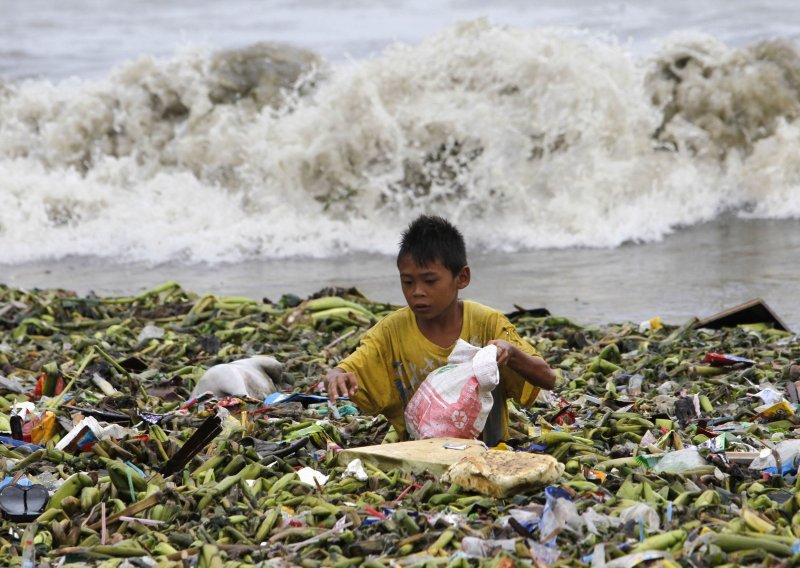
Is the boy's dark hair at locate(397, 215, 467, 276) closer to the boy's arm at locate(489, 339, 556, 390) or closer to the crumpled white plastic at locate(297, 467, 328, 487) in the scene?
the boy's arm at locate(489, 339, 556, 390)

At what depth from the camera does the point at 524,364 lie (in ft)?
14.4

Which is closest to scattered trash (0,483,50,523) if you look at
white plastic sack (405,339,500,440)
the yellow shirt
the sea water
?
the yellow shirt

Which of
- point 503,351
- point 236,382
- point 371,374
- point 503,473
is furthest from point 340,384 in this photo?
point 236,382

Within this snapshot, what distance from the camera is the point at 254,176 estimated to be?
1653 centimetres

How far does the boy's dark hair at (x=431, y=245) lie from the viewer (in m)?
4.48

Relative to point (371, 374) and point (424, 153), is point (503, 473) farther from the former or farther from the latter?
point (424, 153)

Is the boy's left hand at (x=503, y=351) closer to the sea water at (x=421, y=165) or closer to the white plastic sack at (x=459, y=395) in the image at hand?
the white plastic sack at (x=459, y=395)

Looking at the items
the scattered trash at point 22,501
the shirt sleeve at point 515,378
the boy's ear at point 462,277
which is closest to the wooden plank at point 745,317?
the shirt sleeve at point 515,378

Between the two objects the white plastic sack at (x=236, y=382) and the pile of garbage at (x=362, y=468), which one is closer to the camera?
the pile of garbage at (x=362, y=468)

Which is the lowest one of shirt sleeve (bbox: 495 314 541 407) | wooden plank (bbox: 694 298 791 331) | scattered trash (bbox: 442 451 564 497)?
wooden plank (bbox: 694 298 791 331)

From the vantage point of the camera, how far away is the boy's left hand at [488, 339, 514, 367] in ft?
14.1

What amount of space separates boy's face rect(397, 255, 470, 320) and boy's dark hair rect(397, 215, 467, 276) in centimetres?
2

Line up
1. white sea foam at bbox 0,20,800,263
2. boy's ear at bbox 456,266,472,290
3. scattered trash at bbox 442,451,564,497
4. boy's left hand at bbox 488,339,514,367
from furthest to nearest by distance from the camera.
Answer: white sea foam at bbox 0,20,800,263 < boy's ear at bbox 456,266,472,290 < boy's left hand at bbox 488,339,514,367 < scattered trash at bbox 442,451,564,497

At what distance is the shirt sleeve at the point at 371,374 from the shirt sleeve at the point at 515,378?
49cm
